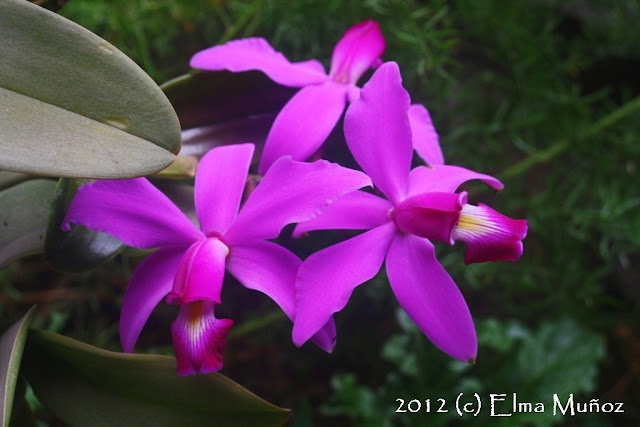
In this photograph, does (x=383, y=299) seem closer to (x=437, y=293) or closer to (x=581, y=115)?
(x=581, y=115)

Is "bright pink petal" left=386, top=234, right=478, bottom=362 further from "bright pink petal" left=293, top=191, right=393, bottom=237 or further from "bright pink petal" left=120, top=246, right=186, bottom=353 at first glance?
"bright pink petal" left=120, top=246, right=186, bottom=353

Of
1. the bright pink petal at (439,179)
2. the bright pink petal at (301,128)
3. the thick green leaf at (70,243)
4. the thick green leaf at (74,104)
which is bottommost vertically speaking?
the thick green leaf at (70,243)

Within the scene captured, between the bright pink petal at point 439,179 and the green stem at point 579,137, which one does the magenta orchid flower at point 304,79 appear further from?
the green stem at point 579,137

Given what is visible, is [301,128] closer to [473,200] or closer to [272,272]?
[272,272]

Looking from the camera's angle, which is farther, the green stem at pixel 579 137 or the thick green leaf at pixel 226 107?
the green stem at pixel 579 137

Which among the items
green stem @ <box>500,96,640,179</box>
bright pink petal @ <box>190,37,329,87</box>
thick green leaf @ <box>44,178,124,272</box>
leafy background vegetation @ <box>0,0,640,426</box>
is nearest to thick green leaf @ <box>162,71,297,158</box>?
bright pink petal @ <box>190,37,329,87</box>

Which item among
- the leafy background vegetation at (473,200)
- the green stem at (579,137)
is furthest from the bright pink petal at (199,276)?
the green stem at (579,137)

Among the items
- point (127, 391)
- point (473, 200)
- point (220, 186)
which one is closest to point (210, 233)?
point (220, 186)
